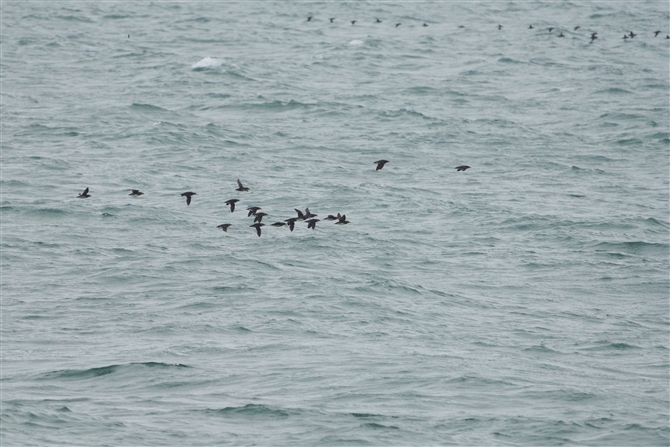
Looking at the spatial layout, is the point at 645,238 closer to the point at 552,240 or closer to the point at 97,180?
the point at 552,240

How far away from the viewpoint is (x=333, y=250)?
30.3 metres

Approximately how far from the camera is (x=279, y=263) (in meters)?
29.0

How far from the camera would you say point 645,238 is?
3192 centimetres

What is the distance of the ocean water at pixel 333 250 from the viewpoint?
20922 millimetres

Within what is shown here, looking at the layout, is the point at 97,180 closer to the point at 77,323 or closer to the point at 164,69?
the point at 77,323

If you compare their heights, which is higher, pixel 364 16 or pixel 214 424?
pixel 364 16

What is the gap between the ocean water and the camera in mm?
20922

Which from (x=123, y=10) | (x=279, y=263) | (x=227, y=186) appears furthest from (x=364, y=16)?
(x=279, y=263)

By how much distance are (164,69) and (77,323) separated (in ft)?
105

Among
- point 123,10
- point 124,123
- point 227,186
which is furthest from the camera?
point 123,10

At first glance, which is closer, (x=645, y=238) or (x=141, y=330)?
(x=141, y=330)

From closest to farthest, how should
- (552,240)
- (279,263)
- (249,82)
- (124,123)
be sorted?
(279,263) → (552,240) → (124,123) → (249,82)

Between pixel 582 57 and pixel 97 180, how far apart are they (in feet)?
103

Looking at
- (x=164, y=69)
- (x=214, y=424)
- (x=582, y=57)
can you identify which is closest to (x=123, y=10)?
(x=164, y=69)
